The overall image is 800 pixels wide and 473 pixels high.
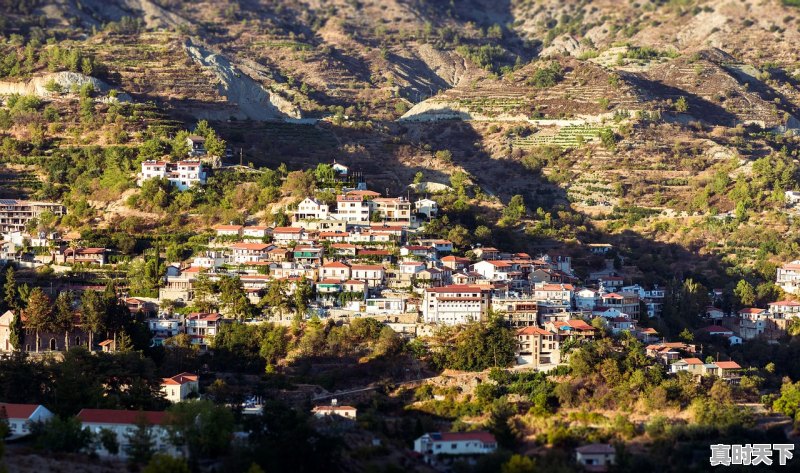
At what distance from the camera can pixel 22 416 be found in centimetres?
5059

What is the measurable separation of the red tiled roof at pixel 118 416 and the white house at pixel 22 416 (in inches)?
47.5

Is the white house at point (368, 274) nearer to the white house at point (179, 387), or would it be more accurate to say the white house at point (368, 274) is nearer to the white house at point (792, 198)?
the white house at point (179, 387)

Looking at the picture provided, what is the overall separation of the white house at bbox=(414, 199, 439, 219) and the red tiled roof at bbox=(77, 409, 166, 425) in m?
22.1

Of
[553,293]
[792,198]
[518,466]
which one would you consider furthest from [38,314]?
[792,198]

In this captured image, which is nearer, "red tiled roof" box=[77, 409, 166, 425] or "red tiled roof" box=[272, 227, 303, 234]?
"red tiled roof" box=[77, 409, 166, 425]

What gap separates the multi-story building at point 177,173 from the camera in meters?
71.8

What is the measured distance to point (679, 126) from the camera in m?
93.1

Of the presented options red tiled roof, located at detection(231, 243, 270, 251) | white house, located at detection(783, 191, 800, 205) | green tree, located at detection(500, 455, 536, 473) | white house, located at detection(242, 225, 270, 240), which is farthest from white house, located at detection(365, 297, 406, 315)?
white house, located at detection(783, 191, 800, 205)

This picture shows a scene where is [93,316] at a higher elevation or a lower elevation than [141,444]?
higher

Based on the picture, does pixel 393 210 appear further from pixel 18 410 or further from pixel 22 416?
pixel 22 416

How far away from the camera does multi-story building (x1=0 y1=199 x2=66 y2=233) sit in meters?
70.6

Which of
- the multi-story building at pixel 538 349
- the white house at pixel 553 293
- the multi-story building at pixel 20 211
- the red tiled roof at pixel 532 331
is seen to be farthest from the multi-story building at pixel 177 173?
the multi-story building at pixel 538 349

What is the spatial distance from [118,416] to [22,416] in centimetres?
292

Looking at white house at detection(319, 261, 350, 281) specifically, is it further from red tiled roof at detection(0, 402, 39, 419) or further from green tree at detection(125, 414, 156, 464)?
green tree at detection(125, 414, 156, 464)
